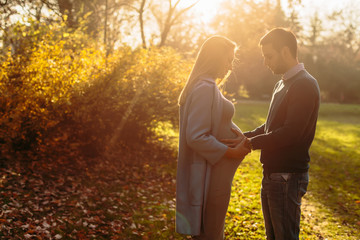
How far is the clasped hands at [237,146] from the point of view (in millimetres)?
2648

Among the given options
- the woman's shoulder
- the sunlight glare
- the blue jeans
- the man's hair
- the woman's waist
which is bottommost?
the blue jeans

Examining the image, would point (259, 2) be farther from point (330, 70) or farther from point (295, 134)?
point (295, 134)

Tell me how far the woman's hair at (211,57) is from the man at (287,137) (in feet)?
1.64

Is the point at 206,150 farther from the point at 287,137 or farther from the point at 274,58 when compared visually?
the point at 274,58

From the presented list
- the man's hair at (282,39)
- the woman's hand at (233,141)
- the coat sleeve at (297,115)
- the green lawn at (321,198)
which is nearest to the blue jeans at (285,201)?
the coat sleeve at (297,115)

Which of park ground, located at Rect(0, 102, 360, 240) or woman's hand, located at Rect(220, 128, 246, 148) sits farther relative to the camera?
park ground, located at Rect(0, 102, 360, 240)

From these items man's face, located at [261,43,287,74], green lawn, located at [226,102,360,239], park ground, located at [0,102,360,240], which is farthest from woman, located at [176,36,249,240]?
green lawn, located at [226,102,360,239]

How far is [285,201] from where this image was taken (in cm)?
277

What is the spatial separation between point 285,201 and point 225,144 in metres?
0.72

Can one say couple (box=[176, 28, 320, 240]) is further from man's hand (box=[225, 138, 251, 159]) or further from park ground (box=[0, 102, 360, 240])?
park ground (box=[0, 102, 360, 240])

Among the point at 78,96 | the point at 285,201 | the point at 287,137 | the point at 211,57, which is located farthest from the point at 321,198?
the point at 211,57

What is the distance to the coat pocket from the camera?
104 inches

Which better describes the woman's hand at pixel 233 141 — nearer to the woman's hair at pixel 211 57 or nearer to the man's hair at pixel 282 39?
the woman's hair at pixel 211 57

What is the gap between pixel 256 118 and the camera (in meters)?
21.8
